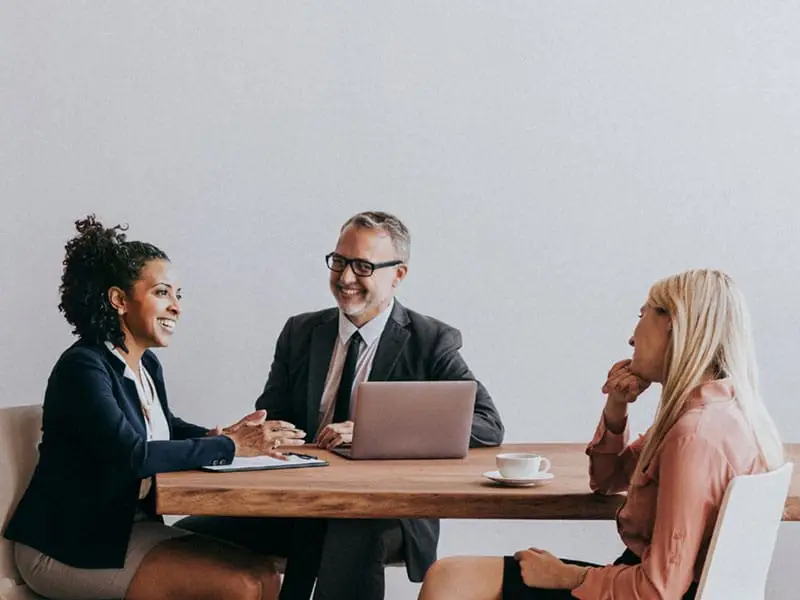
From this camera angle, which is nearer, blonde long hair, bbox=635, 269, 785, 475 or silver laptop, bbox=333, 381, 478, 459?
blonde long hair, bbox=635, 269, 785, 475

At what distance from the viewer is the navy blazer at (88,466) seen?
255 centimetres

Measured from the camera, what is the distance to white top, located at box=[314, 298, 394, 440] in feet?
10.5

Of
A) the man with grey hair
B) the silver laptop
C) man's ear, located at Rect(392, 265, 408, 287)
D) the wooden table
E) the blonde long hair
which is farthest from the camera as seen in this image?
man's ear, located at Rect(392, 265, 408, 287)

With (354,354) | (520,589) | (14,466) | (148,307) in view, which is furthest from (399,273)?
(520,589)

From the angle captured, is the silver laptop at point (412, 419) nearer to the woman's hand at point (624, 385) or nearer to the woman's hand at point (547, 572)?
the woman's hand at point (624, 385)

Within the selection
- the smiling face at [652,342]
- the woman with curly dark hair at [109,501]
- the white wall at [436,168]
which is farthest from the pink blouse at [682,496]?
the white wall at [436,168]

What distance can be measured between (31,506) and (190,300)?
1387mm

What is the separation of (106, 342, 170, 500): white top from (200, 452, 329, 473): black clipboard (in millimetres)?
313

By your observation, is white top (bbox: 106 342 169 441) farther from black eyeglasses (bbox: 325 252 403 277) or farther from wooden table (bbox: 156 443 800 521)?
black eyeglasses (bbox: 325 252 403 277)

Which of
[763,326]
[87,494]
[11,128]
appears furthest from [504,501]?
[11,128]

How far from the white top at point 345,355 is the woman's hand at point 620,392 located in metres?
0.90

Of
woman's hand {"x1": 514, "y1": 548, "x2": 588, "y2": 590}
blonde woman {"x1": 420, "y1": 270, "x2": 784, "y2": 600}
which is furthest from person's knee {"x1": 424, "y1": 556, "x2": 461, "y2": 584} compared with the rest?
woman's hand {"x1": 514, "y1": 548, "x2": 588, "y2": 590}

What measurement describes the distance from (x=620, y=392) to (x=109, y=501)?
3.64 feet

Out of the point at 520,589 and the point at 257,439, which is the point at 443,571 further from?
the point at 257,439
